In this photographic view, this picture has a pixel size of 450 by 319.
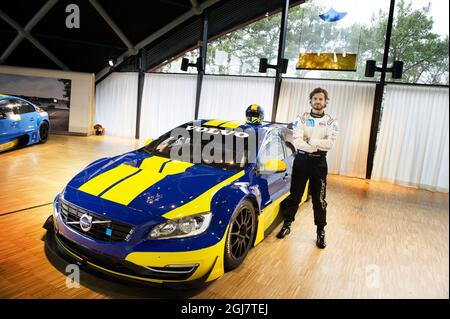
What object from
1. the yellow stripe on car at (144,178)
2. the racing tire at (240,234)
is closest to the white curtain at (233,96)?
the yellow stripe on car at (144,178)

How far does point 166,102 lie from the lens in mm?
11508

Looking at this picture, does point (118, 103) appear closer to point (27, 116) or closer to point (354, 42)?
point (27, 116)

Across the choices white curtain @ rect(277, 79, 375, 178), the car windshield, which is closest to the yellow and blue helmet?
the car windshield

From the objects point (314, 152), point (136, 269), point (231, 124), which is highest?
point (231, 124)

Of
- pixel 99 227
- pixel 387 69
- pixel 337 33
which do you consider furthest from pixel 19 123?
pixel 387 69

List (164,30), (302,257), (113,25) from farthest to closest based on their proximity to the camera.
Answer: (164,30) < (113,25) < (302,257)

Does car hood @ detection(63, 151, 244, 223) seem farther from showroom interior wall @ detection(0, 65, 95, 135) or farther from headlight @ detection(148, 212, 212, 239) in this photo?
showroom interior wall @ detection(0, 65, 95, 135)

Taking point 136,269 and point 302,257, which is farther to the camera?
point 302,257

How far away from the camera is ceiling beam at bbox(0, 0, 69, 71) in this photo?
10040 millimetres

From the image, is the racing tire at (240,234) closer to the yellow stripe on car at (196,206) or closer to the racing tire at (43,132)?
the yellow stripe on car at (196,206)

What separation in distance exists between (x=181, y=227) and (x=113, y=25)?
33.9 ft

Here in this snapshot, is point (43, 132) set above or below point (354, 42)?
below

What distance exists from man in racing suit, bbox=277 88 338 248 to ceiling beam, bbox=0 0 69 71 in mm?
9440
